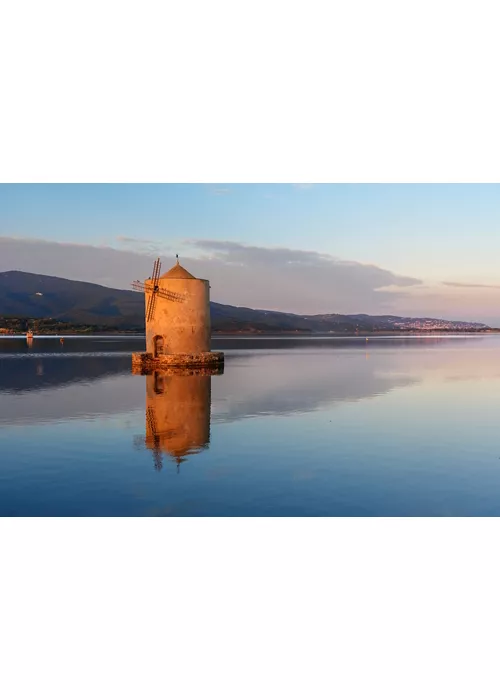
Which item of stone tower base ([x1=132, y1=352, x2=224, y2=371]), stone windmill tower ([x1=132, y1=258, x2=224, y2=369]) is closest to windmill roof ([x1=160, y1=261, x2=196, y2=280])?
stone windmill tower ([x1=132, y1=258, x2=224, y2=369])

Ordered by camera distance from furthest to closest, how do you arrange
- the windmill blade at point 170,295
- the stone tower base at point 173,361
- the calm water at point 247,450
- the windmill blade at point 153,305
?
the stone tower base at point 173,361 → the windmill blade at point 153,305 → the windmill blade at point 170,295 → the calm water at point 247,450

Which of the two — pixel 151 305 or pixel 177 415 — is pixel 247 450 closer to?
pixel 177 415

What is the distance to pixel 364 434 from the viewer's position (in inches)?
512

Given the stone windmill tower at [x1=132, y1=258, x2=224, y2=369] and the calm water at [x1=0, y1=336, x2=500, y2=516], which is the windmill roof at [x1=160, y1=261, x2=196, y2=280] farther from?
the calm water at [x1=0, y1=336, x2=500, y2=516]

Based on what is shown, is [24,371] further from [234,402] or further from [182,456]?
[182,456]

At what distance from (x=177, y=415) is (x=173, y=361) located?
505 inches

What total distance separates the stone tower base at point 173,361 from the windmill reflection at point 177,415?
81.7 inches

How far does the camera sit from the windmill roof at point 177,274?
89.1 feet

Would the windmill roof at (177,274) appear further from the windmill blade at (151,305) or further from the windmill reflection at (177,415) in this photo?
the windmill reflection at (177,415)

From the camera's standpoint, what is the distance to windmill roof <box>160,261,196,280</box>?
89.1ft

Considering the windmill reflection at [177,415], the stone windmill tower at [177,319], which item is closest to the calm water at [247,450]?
the windmill reflection at [177,415]

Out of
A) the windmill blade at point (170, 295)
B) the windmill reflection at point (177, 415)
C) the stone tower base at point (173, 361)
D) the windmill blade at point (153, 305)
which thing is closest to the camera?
the windmill reflection at point (177, 415)

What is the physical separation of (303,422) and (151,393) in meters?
6.88

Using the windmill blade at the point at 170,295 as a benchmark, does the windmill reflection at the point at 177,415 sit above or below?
below
